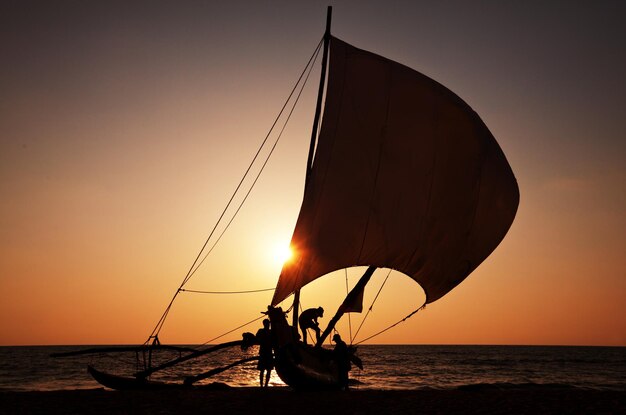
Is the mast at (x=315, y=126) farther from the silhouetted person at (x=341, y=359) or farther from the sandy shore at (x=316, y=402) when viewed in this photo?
the sandy shore at (x=316, y=402)

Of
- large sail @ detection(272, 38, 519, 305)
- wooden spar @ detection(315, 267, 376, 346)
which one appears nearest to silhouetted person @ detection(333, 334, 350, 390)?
wooden spar @ detection(315, 267, 376, 346)

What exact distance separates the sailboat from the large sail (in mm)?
35

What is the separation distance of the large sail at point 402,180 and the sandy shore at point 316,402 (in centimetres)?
462

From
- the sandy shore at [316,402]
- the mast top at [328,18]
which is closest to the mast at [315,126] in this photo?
the mast top at [328,18]

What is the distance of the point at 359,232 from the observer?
63.9 ft

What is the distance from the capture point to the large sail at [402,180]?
756 inches

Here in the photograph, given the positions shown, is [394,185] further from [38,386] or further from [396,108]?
[38,386]

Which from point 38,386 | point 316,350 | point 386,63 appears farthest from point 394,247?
point 38,386

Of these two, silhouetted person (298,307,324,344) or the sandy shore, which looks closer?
the sandy shore

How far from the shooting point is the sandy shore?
42.1 ft

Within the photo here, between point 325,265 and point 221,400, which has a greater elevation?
point 325,265

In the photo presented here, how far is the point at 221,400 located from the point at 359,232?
7.14m

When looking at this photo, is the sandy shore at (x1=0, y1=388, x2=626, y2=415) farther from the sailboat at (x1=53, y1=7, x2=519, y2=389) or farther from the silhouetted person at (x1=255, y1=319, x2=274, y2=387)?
the sailboat at (x1=53, y1=7, x2=519, y2=389)

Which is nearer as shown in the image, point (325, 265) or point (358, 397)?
point (358, 397)
